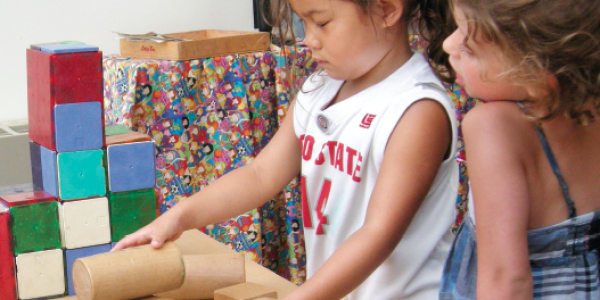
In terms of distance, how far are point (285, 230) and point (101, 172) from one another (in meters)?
1.36

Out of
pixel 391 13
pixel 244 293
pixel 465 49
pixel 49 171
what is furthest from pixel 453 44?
pixel 49 171

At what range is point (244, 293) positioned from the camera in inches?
34.1

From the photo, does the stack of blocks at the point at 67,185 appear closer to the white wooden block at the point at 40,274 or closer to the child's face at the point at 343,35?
the white wooden block at the point at 40,274

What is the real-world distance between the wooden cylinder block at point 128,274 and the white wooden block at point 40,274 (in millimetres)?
130

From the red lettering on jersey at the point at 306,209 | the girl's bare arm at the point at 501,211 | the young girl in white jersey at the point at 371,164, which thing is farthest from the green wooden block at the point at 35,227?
the girl's bare arm at the point at 501,211

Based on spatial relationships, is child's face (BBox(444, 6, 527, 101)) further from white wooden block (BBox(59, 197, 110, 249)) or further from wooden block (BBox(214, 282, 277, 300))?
white wooden block (BBox(59, 197, 110, 249))

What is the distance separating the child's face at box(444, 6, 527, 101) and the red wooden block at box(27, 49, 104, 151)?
0.55m

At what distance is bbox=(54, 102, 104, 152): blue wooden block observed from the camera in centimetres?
97

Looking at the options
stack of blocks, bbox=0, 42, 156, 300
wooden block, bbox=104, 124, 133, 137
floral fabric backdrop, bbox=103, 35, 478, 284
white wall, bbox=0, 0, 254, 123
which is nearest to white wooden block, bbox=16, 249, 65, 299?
stack of blocks, bbox=0, 42, 156, 300

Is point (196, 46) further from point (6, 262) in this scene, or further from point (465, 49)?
point (465, 49)

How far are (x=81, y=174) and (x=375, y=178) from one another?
0.45 metres

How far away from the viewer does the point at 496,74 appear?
28.1 inches

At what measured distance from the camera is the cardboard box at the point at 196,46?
2.04 metres

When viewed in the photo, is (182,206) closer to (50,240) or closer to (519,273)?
(50,240)
